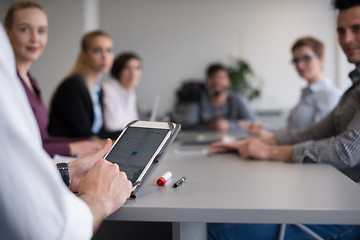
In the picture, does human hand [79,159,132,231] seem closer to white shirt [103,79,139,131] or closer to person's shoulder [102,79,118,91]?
white shirt [103,79,139,131]

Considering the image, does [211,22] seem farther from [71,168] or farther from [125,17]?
[71,168]

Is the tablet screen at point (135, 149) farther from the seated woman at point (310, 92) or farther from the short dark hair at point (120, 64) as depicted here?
the short dark hair at point (120, 64)

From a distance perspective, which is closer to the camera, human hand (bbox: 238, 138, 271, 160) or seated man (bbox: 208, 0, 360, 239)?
seated man (bbox: 208, 0, 360, 239)

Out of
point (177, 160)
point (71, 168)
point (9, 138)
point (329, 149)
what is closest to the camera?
point (9, 138)

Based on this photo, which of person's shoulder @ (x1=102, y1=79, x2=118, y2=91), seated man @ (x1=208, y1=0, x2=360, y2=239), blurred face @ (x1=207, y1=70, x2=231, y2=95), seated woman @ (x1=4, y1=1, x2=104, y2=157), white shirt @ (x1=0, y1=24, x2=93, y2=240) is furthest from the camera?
blurred face @ (x1=207, y1=70, x2=231, y2=95)

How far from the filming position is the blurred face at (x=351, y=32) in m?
1.59

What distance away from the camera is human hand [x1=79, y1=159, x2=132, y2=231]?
0.79 metres

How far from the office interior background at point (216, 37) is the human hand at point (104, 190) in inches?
210

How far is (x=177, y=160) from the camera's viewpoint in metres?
1.60

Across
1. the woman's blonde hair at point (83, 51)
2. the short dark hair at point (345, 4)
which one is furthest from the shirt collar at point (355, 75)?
the woman's blonde hair at point (83, 51)

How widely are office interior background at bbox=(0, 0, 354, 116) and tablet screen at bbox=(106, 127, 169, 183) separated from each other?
5.10 meters

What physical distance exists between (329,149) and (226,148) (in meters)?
0.53

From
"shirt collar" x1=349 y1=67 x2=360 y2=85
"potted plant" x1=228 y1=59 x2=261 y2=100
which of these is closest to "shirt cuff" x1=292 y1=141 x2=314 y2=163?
"shirt collar" x1=349 y1=67 x2=360 y2=85

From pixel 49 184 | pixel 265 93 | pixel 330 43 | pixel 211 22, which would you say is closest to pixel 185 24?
pixel 211 22
